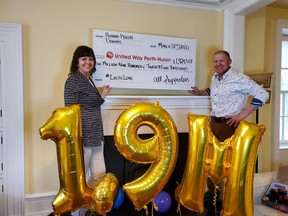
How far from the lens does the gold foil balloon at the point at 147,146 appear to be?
3.55 feet

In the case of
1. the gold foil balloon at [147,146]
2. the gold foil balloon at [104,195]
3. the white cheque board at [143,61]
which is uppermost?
the white cheque board at [143,61]

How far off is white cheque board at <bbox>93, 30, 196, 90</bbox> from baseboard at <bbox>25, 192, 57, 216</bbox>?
→ 3.61ft

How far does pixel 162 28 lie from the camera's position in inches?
96.3

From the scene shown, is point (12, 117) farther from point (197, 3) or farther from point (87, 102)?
point (197, 3)

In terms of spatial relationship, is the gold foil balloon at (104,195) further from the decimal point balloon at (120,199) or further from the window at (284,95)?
the window at (284,95)

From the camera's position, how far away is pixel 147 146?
1.11 metres

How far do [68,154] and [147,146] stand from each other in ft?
1.16

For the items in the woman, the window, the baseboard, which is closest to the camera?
the woman

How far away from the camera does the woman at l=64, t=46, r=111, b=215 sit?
1700 millimetres

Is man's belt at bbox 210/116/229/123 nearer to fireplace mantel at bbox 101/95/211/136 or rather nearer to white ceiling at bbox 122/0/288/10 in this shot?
fireplace mantel at bbox 101/95/211/136

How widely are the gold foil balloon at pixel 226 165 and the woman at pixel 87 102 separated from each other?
83cm

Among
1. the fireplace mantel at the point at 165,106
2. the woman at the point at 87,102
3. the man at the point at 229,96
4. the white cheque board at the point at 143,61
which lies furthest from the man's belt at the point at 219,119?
the woman at the point at 87,102

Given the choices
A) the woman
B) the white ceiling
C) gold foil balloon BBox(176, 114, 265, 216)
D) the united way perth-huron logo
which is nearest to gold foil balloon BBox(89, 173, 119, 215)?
gold foil balloon BBox(176, 114, 265, 216)

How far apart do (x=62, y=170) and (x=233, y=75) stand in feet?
4.89
